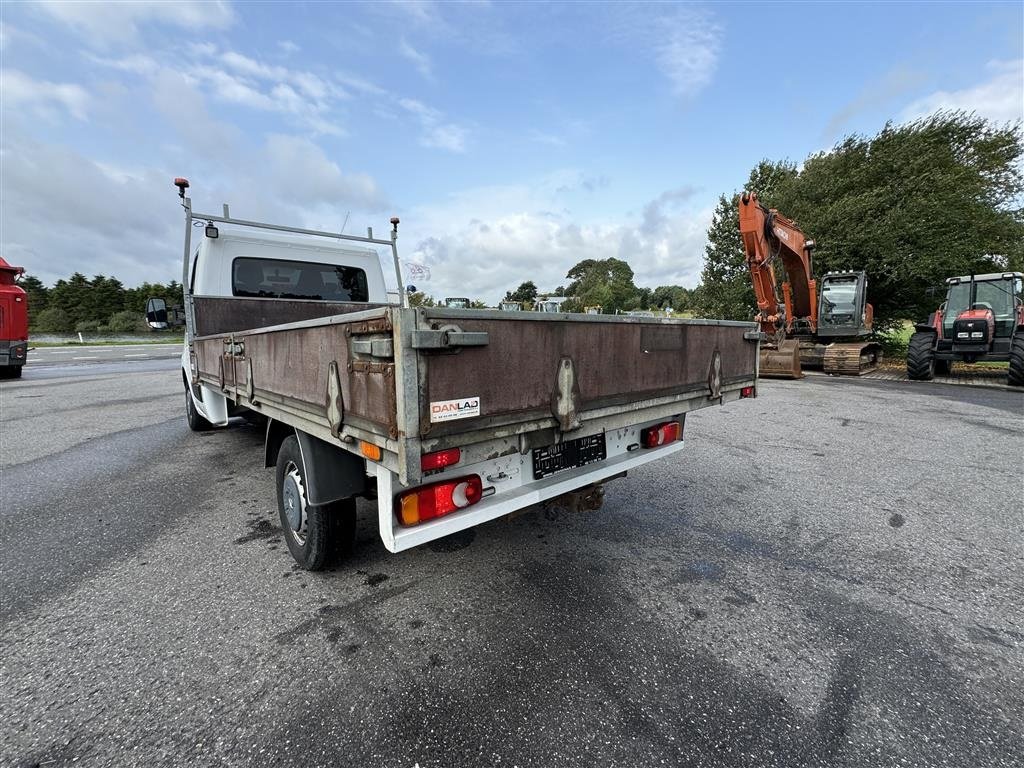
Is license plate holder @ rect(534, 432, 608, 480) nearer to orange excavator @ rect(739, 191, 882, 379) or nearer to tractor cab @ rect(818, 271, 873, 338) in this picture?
orange excavator @ rect(739, 191, 882, 379)

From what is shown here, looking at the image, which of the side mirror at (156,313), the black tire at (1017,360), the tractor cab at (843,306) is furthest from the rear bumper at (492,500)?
the tractor cab at (843,306)

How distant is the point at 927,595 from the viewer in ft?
8.36

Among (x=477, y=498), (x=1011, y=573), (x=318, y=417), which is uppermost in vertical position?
(x=318, y=417)

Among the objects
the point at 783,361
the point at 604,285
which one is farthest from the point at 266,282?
the point at 604,285

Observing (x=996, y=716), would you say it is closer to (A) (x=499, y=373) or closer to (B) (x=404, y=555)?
(A) (x=499, y=373)

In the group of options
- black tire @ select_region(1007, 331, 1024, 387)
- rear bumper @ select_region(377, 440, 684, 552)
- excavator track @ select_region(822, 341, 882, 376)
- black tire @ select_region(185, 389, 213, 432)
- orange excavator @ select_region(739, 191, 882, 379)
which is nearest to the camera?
rear bumper @ select_region(377, 440, 684, 552)

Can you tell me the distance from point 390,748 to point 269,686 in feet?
2.12

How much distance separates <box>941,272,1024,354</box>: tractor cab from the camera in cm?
1030

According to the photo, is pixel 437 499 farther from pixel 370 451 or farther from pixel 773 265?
pixel 773 265

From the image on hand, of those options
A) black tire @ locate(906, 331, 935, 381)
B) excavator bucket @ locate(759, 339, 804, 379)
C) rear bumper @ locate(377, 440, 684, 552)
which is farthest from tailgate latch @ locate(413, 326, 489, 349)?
black tire @ locate(906, 331, 935, 381)

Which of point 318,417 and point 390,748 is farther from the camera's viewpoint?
point 318,417

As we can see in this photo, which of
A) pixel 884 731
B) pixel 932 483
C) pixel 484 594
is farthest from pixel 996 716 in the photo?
pixel 932 483

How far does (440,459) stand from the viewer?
180 centimetres

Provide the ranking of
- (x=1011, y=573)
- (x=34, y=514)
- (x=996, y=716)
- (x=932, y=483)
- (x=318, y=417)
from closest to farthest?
(x=996, y=716) → (x=318, y=417) → (x=1011, y=573) → (x=34, y=514) → (x=932, y=483)
